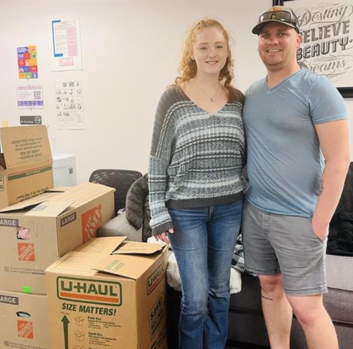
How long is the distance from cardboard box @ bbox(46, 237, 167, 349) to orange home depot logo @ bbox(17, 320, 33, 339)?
22 centimetres

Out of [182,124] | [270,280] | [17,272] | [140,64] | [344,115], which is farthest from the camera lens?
[140,64]

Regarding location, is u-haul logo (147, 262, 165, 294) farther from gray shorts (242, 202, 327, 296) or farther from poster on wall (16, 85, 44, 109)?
poster on wall (16, 85, 44, 109)

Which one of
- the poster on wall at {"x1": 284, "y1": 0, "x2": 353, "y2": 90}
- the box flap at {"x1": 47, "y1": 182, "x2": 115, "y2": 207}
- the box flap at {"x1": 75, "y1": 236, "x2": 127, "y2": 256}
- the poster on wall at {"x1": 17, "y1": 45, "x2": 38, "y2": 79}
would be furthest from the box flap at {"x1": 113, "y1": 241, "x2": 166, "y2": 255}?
the poster on wall at {"x1": 17, "y1": 45, "x2": 38, "y2": 79}

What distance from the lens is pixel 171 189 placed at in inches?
53.6

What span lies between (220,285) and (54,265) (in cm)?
71

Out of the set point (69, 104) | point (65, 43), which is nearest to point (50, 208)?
point (69, 104)

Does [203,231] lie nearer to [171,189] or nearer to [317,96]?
[171,189]

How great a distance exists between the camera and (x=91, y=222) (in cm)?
185

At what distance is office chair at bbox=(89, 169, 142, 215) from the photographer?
2.62 meters

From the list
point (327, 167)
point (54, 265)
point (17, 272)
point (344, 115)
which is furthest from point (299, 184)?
point (17, 272)

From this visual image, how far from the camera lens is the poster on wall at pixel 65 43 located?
2.86 metres

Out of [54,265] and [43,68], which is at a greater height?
[43,68]

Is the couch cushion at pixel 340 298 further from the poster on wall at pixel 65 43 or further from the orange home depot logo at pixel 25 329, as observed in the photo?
→ the poster on wall at pixel 65 43

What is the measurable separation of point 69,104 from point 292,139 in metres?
2.26
